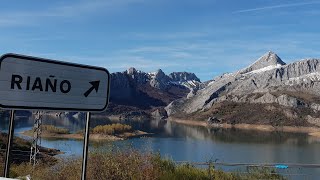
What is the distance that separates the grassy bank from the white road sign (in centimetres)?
376

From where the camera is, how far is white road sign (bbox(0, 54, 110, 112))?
2671mm

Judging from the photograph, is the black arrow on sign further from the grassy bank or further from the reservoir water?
the reservoir water

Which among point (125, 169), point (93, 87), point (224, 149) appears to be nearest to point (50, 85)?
point (93, 87)

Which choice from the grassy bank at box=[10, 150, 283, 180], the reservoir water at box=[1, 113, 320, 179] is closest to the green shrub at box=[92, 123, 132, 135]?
the reservoir water at box=[1, 113, 320, 179]

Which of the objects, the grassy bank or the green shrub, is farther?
the green shrub

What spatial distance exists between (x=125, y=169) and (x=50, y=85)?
4.44m

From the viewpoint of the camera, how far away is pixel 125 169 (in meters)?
7.09

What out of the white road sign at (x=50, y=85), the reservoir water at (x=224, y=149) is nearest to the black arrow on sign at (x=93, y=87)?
the white road sign at (x=50, y=85)

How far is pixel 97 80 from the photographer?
10.4 feet

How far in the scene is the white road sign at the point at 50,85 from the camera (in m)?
2.67

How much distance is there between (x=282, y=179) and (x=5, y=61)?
321 inches

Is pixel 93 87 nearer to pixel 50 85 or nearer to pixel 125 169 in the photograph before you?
pixel 50 85

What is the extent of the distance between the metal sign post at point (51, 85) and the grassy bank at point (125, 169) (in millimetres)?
3740

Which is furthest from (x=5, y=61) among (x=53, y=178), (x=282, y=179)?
(x=282, y=179)
